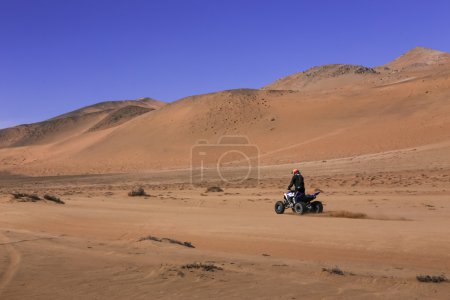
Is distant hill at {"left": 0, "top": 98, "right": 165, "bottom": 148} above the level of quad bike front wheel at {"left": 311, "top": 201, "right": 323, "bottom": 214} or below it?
above

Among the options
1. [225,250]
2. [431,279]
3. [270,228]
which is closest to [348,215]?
[270,228]

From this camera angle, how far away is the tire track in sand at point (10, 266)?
656 centimetres

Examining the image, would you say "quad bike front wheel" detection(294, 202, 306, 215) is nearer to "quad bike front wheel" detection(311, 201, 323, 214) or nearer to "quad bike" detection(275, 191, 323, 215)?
"quad bike" detection(275, 191, 323, 215)

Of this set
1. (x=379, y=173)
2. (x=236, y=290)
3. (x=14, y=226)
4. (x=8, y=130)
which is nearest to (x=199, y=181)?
(x=379, y=173)

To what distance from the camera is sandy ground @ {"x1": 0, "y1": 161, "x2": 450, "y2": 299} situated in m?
6.34

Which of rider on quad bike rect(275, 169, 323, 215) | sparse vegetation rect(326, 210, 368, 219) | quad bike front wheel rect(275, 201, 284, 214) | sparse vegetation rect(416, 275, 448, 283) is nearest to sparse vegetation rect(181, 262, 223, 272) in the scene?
sparse vegetation rect(416, 275, 448, 283)

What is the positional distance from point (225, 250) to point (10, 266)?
13.2 ft

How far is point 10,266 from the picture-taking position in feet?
24.7

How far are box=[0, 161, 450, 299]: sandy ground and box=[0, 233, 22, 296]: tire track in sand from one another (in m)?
0.02

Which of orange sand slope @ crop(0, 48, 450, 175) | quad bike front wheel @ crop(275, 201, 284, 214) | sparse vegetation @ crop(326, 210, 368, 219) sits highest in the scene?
orange sand slope @ crop(0, 48, 450, 175)

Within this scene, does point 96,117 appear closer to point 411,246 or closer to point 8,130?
point 8,130

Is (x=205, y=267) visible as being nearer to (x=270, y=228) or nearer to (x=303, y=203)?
(x=270, y=228)

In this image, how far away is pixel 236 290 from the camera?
6.31m

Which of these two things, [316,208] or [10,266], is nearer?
[10,266]
